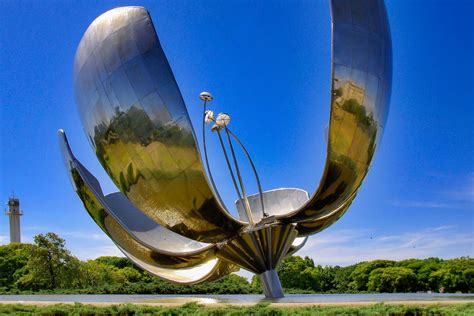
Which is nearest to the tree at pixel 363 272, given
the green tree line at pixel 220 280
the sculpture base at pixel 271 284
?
the green tree line at pixel 220 280

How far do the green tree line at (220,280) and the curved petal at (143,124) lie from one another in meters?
11.1

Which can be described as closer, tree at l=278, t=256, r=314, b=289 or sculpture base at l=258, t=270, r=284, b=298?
sculpture base at l=258, t=270, r=284, b=298

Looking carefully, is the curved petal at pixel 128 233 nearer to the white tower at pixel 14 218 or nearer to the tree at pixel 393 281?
the tree at pixel 393 281

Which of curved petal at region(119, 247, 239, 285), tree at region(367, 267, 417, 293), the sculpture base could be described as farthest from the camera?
tree at region(367, 267, 417, 293)

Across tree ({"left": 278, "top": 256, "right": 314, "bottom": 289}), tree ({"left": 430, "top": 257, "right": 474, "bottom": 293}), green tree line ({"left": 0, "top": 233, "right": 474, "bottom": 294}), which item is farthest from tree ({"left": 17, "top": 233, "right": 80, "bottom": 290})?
tree ({"left": 430, "top": 257, "right": 474, "bottom": 293})

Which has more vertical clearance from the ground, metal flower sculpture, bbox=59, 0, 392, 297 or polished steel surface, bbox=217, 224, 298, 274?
metal flower sculpture, bbox=59, 0, 392, 297

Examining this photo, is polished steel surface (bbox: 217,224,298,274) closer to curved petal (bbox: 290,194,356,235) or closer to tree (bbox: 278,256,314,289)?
curved petal (bbox: 290,194,356,235)

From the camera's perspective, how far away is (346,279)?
140ft

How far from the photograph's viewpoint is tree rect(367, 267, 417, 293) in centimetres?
3744

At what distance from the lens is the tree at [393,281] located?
123 ft

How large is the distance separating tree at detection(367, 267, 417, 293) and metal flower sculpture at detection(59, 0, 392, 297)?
26236mm

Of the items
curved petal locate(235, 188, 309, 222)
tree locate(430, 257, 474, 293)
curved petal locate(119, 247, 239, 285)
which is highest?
curved petal locate(235, 188, 309, 222)

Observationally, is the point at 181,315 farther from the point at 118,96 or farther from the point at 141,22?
the point at 141,22

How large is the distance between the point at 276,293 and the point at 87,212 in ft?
16.7
